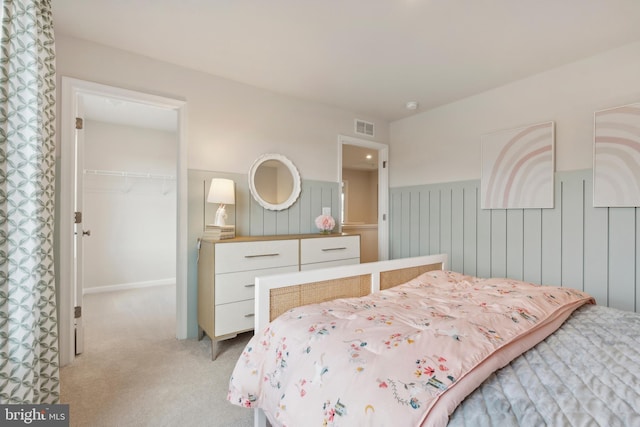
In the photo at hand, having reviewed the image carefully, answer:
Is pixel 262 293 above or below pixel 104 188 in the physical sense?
below

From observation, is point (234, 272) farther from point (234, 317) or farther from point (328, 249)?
point (328, 249)

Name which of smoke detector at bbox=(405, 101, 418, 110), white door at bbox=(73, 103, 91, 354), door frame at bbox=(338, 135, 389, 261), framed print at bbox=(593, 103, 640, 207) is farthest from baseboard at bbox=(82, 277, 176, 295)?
framed print at bbox=(593, 103, 640, 207)

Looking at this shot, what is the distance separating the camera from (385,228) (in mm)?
3959

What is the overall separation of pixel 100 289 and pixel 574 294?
5.10m

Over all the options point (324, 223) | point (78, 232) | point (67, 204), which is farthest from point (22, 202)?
point (324, 223)

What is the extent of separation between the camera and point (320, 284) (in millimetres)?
1624

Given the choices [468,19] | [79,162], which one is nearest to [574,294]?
[468,19]

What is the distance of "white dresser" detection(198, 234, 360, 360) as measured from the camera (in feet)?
7.45

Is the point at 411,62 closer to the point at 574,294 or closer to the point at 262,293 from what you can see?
the point at 574,294

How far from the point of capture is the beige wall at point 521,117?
7.39 ft

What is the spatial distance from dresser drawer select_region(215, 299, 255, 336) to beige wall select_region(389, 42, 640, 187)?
2.49 m

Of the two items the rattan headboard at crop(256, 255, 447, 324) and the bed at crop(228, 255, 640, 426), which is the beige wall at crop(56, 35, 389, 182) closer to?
the rattan headboard at crop(256, 255, 447, 324)

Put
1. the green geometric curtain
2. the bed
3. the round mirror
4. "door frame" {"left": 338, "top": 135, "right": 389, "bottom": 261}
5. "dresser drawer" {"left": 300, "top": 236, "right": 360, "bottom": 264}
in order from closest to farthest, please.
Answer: the bed < the green geometric curtain < "dresser drawer" {"left": 300, "top": 236, "right": 360, "bottom": 264} < the round mirror < "door frame" {"left": 338, "top": 135, "right": 389, "bottom": 261}

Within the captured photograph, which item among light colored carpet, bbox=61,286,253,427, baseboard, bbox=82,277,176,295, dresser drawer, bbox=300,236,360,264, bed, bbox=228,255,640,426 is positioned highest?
dresser drawer, bbox=300,236,360,264
